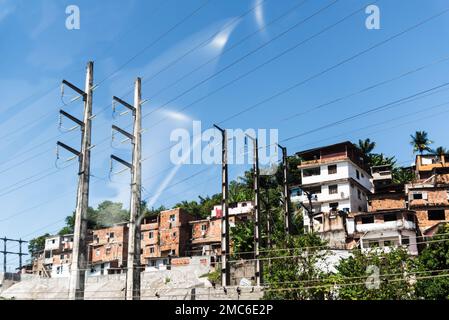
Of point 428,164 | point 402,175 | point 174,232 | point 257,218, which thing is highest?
point 428,164

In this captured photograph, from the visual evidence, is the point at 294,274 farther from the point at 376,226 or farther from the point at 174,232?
the point at 174,232

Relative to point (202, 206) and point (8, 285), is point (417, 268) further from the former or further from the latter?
point (202, 206)

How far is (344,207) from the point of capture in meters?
79.4

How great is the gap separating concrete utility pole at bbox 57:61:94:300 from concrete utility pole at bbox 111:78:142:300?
2.23 metres

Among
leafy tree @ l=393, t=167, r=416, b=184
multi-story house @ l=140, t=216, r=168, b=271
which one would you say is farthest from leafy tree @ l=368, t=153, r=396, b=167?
multi-story house @ l=140, t=216, r=168, b=271

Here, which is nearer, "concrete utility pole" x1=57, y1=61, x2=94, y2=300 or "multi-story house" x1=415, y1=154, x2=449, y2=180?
"concrete utility pole" x1=57, y1=61, x2=94, y2=300

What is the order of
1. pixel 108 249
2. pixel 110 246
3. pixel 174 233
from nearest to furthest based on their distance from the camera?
pixel 174 233 < pixel 110 246 < pixel 108 249

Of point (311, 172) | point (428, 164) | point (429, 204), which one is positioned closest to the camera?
point (429, 204)

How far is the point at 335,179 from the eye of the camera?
8144cm

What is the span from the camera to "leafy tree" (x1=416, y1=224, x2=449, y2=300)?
43469mm

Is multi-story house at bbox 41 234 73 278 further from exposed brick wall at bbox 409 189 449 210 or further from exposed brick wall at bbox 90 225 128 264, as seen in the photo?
exposed brick wall at bbox 409 189 449 210

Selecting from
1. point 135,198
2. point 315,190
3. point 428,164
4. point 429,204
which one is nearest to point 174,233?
point 315,190

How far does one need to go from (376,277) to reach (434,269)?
5474 millimetres
